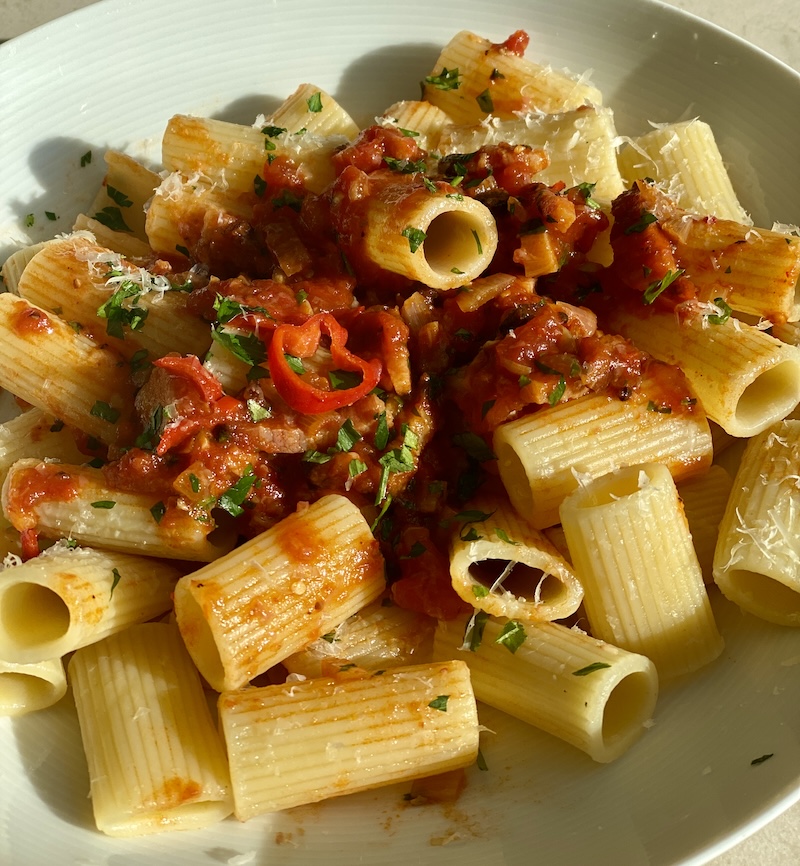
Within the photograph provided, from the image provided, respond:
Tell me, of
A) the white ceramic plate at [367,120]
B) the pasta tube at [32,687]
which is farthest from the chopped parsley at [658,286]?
the pasta tube at [32,687]

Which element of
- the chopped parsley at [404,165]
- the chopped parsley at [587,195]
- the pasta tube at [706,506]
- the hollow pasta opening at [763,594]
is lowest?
the hollow pasta opening at [763,594]

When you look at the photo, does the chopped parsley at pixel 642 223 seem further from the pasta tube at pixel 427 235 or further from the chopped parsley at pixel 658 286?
the pasta tube at pixel 427 235

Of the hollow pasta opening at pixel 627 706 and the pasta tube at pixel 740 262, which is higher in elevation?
the pasta tube at pixel 740 262

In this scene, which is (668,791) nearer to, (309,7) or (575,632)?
(575,632)

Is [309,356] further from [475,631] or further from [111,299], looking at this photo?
[475,631]

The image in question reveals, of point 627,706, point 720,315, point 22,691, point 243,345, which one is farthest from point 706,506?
point 22,691

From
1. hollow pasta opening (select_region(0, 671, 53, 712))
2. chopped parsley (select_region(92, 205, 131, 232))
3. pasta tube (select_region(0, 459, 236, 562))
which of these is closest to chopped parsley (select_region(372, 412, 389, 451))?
pasta tube (select_region(0, 459, 236, 562))

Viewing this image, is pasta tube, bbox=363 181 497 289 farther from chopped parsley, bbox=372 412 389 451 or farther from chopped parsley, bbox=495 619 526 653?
chopped parsley, bbox=495 619 526 653
